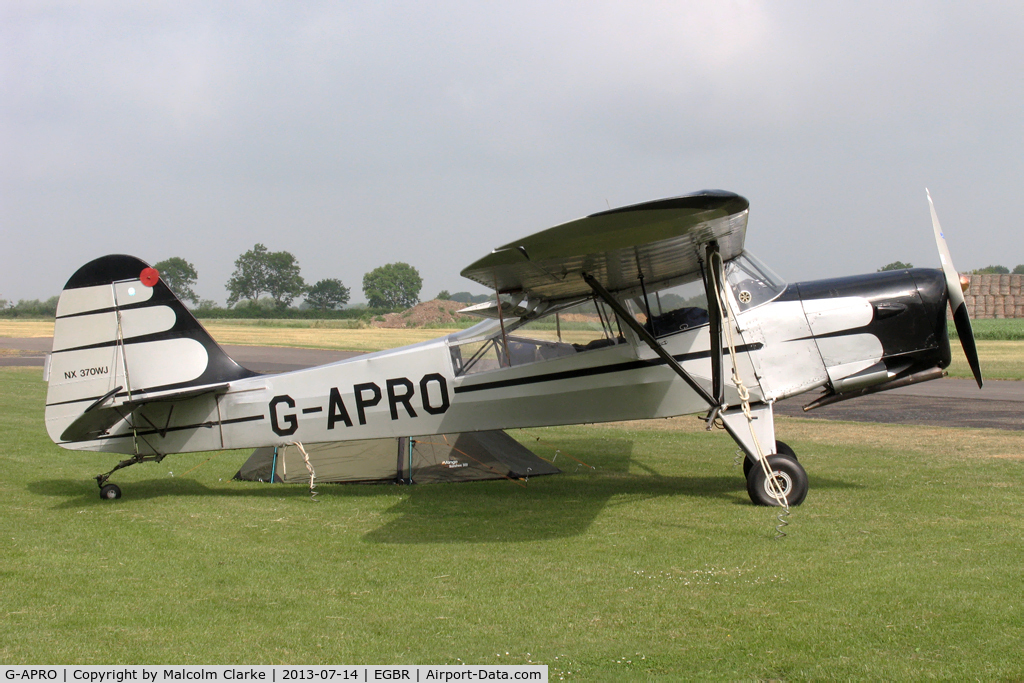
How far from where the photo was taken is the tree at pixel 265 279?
439 feet

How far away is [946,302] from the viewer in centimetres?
743

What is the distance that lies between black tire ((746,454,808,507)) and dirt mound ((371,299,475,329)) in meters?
59.1

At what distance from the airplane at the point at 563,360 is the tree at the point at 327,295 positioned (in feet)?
426

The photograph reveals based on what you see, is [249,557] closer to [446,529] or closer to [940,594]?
[446,529]

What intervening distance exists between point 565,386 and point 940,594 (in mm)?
3930

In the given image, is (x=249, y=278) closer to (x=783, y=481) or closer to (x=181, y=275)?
(x=181, y=275)

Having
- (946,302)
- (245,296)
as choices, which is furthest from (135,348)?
(245,296)

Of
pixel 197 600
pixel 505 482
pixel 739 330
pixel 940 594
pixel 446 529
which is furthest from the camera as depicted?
pixel 505 482

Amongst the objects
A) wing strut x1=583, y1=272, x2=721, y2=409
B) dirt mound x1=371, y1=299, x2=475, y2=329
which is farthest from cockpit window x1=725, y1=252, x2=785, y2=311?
dirt mound x1=371, y1=299, x2=475, y2=329

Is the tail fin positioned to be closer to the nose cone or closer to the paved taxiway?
the nose cone

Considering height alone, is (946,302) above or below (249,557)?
above

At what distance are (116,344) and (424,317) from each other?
62074 mm

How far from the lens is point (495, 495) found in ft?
28.1

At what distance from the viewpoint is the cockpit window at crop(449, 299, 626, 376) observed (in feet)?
25.9
